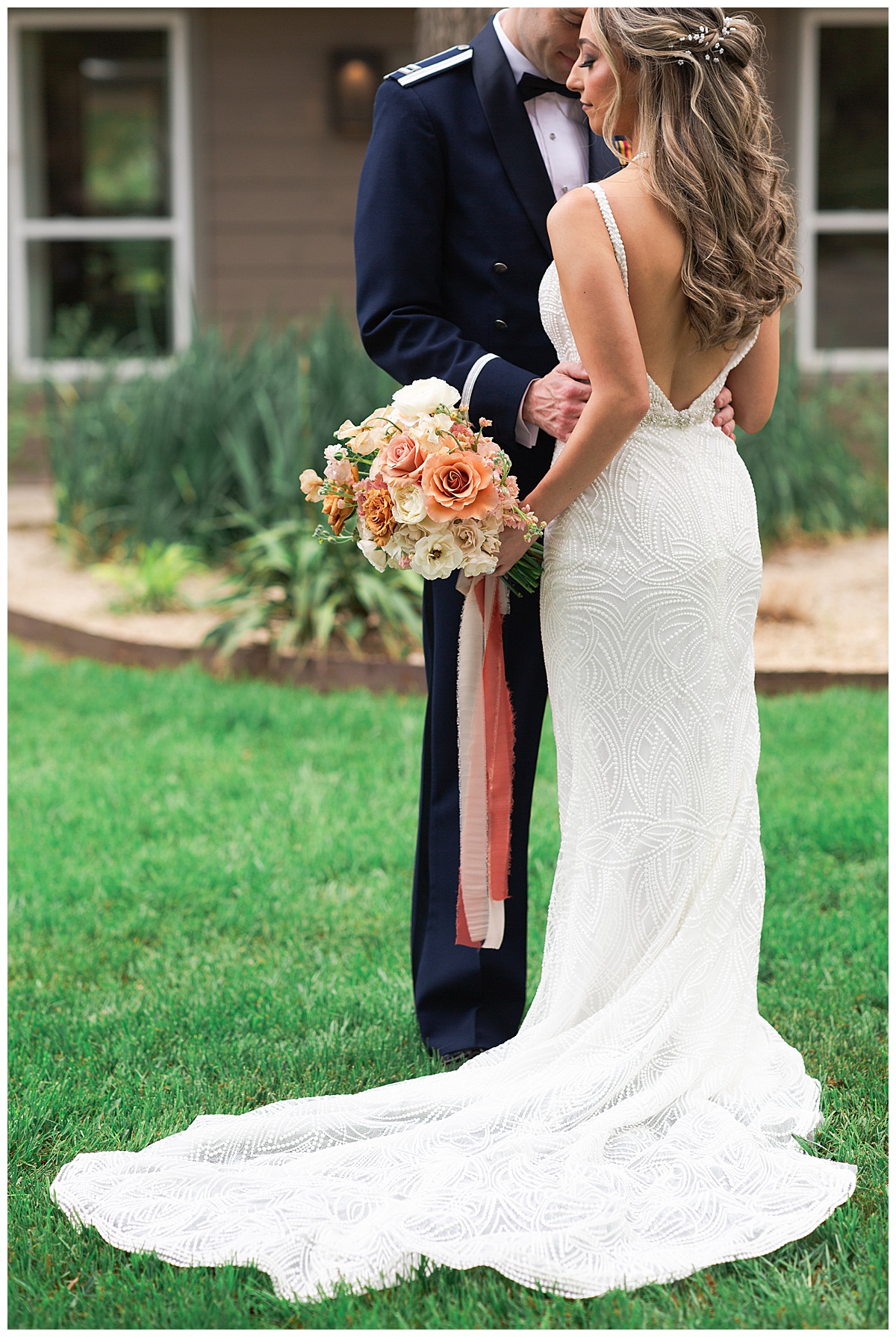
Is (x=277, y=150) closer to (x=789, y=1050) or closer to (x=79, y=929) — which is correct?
(x=79, y=929)

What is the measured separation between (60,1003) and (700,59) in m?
2.59

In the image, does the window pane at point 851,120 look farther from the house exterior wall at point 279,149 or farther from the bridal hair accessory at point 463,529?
the bridal hair accessory at point 463,529

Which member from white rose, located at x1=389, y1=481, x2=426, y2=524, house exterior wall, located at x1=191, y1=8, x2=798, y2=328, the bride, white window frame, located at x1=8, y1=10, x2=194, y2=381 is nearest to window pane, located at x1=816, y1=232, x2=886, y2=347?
house exterior wall, located at x1=191, y1=8, x2=798, y2=328

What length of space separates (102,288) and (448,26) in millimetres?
4871

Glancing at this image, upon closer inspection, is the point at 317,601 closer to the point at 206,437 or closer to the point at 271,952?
the point at 206,437

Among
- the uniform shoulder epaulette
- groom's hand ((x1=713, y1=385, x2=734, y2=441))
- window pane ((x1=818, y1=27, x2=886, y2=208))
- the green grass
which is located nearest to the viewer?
the green grass

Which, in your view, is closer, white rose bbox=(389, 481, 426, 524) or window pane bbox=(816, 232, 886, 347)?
white rose bbox=(389, 481, 426, 524)

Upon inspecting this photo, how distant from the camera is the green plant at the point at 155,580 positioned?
687 centimetres

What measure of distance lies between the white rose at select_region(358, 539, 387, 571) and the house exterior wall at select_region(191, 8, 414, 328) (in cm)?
765

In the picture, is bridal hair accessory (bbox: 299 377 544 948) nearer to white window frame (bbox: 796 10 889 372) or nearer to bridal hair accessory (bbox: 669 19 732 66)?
bridal hair accessory (bbox: 669 19 732 66)

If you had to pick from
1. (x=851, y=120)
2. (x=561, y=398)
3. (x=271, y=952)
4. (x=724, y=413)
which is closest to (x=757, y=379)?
(x=724, y=413)

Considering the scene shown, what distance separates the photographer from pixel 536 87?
276 centimetres

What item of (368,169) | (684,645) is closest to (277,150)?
(368,169)

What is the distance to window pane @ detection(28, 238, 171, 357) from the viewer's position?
10.5 metres
